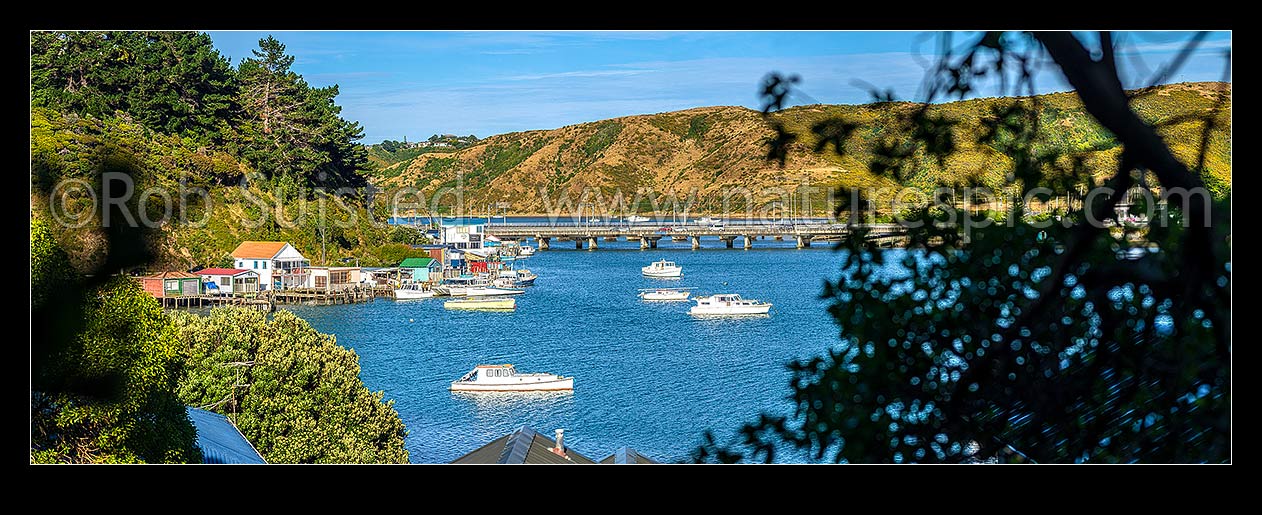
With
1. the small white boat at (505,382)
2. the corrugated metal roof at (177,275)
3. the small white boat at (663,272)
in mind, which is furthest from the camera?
the small white boat at (663,272)

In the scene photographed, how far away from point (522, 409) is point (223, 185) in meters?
22.3

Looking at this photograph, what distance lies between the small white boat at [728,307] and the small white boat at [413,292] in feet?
33.8

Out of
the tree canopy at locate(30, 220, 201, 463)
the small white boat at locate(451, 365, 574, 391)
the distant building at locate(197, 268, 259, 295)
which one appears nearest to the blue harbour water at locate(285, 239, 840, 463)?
A: the small white boat at locate(451, 365, 574, 391)

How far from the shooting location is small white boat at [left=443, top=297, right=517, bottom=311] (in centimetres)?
3803

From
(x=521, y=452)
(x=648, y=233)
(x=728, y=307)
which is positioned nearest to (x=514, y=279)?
(x=728, y=307)

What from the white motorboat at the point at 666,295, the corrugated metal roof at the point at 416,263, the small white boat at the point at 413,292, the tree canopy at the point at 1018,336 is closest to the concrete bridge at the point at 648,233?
the corrugated metal roof at the point at 416,263

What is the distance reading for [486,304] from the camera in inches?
1512

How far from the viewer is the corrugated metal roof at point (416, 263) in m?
44.9

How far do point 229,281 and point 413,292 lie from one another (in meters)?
6.25

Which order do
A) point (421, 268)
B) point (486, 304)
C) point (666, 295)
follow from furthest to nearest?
point (421, 268)
point (666, 295)
point (486, 304)

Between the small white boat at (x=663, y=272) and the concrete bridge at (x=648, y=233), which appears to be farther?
the concrete bridge at (x=648, y=233)

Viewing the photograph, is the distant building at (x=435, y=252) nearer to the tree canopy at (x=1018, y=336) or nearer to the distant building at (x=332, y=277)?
the distant building at (x=332, y=277)

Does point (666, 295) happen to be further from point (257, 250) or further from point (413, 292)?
point (257, 250)

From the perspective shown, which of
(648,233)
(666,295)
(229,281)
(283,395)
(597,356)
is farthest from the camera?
(648,233)
